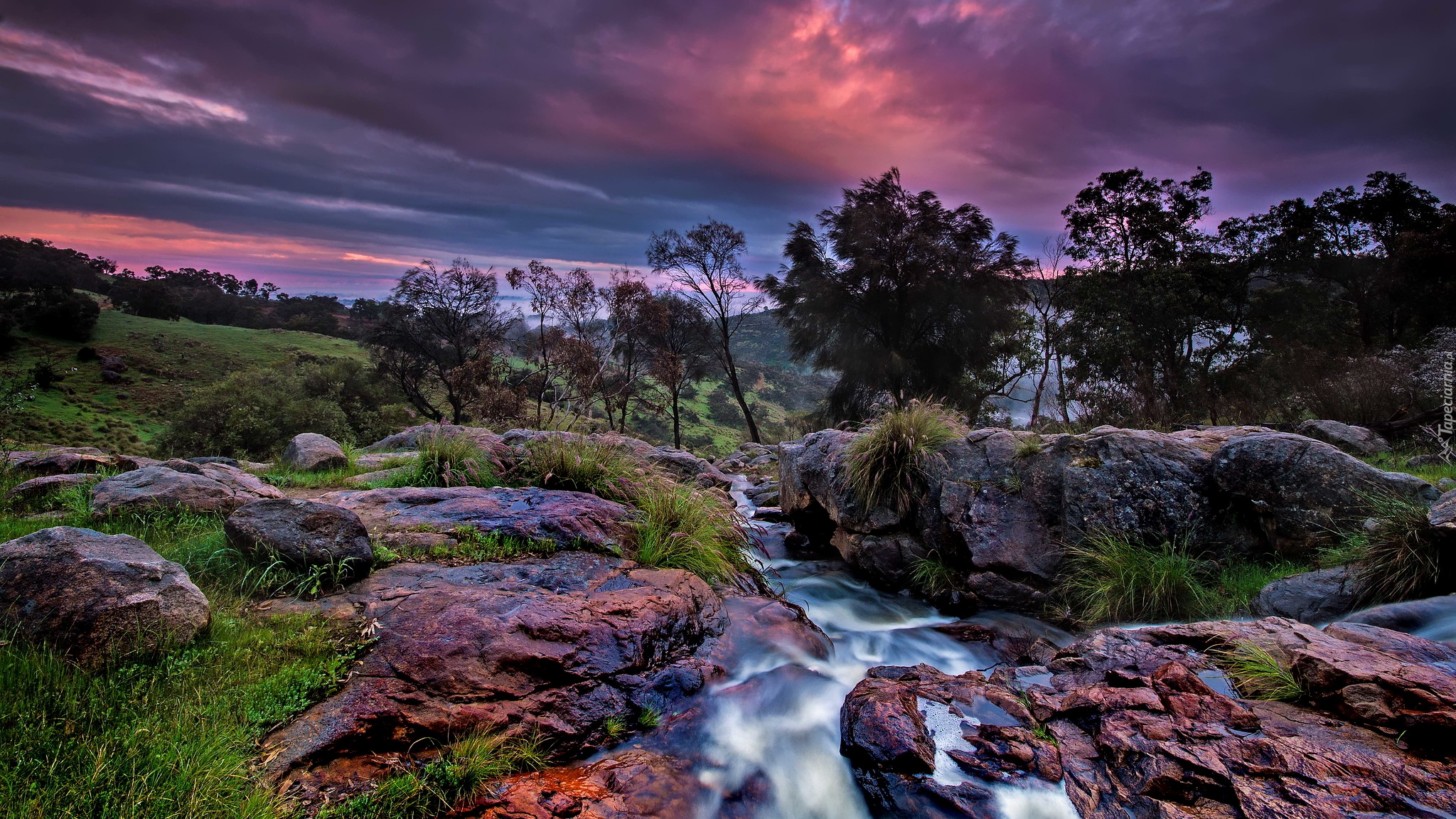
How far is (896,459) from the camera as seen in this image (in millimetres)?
8828

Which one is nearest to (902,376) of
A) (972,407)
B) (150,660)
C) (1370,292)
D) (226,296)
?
(972,407)

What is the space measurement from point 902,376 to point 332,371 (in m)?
32.1

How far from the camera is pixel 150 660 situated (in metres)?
2.90

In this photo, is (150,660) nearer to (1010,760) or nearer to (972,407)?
(1010,760)

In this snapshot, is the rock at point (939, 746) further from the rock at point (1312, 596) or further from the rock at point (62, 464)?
the rock at point (62, 464)

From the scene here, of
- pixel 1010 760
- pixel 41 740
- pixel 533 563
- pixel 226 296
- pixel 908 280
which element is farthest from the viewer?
pixel 226 296

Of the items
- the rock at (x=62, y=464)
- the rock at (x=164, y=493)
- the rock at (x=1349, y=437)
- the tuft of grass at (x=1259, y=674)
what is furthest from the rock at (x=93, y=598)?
the rock at (x=1349, y=437)

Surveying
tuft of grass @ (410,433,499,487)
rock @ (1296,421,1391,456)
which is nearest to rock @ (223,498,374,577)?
tuft of grass @ (410,433,499,487)

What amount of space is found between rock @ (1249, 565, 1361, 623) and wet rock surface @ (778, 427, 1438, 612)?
102 centimetres

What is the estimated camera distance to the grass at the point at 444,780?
8.06 feet

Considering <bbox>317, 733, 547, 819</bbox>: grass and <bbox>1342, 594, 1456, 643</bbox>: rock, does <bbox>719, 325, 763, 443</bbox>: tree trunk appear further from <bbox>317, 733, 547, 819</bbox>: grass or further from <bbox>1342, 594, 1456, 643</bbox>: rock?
<bbox>317, 733, 547, 819</bbox>: grass

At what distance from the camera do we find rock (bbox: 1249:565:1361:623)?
4934 millimetres

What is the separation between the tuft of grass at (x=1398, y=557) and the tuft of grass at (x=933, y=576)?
3867 mm

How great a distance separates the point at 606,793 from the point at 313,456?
9.41m
